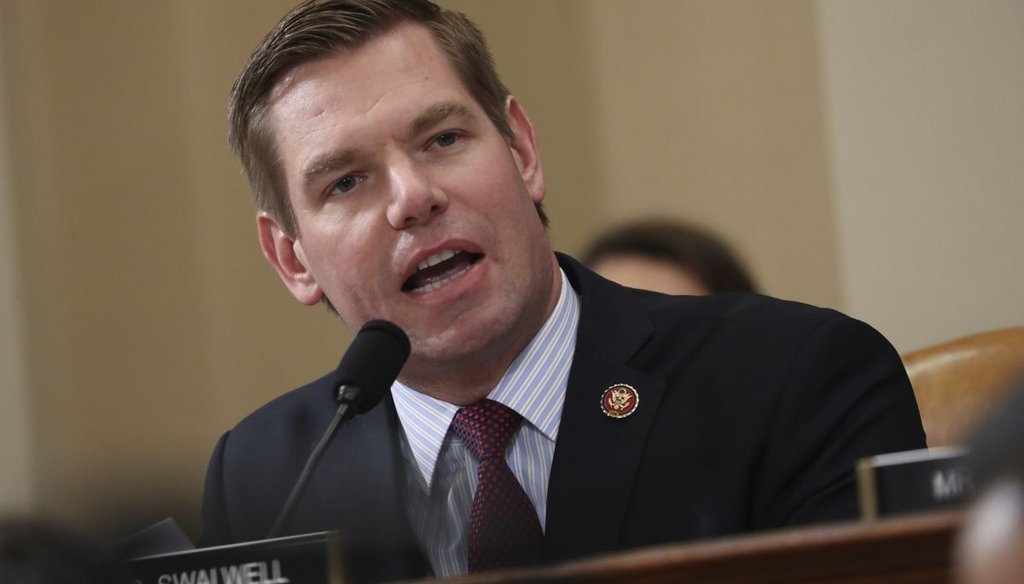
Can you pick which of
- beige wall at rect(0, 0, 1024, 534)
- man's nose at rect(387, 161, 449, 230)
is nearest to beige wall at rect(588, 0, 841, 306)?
beige wall at rect(0, 0, 1024, 534)

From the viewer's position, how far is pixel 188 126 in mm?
4359

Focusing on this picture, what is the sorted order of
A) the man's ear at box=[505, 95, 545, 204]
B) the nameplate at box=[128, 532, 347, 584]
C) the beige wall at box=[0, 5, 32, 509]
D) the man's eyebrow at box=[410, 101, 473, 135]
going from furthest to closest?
the beige wall at box=[0, 5, 32, 509]
the man's ear at box=[505, 95, 545, 204]
the man's eyebrow at box=[410, 101, 473, 135]
the nameplate at box=[128, 532, 347, 584]

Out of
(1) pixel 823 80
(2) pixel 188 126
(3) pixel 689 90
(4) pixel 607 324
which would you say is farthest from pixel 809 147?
(2) pixel 188 126

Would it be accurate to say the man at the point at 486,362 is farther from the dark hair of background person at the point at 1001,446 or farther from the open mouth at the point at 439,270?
the dark hair of background person at the point at 1001,446

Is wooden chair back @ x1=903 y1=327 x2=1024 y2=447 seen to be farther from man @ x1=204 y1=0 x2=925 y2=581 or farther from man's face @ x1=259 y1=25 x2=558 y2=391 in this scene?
man's face @ x1=259 y1=25 x2=558 y2=391

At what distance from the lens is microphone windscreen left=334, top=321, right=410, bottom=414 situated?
66.6 inches

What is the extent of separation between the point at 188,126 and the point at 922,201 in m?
2.27

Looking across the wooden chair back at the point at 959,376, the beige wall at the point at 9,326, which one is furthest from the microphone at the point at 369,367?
the beige wall at the point at 9,326

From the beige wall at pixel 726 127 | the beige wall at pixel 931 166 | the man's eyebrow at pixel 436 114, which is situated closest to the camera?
the man's eyebrow at pixel 436 114

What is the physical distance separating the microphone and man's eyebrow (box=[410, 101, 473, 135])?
43cm

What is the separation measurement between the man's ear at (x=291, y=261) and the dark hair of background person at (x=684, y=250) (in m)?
1.33

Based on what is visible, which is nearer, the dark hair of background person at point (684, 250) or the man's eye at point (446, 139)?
the man's eye at point (446, 139)

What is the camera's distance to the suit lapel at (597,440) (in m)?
1.88

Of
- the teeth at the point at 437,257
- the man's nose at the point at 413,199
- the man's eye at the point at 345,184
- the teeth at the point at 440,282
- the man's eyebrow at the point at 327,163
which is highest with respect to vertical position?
the man's eyebrow at the point at 327,163
